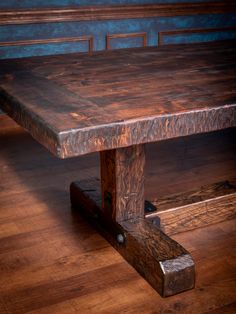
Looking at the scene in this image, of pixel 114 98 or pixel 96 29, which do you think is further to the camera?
pixel 96 29

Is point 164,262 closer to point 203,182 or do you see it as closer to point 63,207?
point 63,207

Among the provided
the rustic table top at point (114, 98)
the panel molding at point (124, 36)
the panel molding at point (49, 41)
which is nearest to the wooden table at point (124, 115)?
the rustic table top at point (114, 98)

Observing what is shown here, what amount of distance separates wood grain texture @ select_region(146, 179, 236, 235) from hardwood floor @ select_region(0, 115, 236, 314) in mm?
39

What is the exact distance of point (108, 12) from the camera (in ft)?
11.5

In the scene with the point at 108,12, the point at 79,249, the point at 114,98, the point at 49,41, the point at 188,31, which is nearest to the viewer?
the point at 114,98

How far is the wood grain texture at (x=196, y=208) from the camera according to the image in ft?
6.43

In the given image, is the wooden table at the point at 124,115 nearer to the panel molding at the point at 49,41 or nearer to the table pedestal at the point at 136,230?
the table pedestal at the point at 136,230

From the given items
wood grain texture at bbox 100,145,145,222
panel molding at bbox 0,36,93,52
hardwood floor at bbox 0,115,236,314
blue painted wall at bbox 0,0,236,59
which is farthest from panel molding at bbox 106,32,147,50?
wood grain texture at bbox 100,145,145,222

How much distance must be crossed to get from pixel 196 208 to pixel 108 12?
1955 millimetres

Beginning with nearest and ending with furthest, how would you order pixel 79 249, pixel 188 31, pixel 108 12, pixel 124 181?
pixel 124 181, pixel 79 249, pixel 108 12, pixel 188 31

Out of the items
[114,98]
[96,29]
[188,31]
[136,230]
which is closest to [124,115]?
[114,98]

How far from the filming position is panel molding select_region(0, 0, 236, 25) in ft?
10.6

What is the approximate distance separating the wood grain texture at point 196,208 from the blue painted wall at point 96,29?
1741 mm

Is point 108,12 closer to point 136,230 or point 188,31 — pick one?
point 188,31
